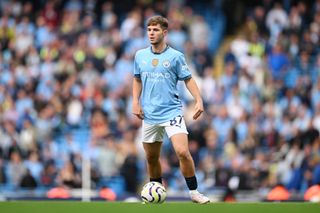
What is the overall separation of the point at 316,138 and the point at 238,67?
3865 millimetres

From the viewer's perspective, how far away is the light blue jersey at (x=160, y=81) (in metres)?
12.8

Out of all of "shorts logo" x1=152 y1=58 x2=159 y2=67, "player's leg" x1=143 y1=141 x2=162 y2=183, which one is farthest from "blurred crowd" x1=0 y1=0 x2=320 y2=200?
"shorts logo" x1=152 y1=58 x2=159 y2=67

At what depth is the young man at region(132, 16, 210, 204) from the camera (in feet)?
42.1

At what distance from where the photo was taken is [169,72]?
12828 mm

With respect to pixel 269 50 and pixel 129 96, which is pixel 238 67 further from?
pixel 129 96

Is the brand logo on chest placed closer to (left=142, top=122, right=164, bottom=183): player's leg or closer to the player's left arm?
the player's left arm

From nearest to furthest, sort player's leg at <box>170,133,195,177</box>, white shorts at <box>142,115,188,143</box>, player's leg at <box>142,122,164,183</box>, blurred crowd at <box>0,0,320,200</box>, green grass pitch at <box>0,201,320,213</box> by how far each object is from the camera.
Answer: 1. green grass pitch at <box>0,201,320,213</box>
2. player's leg at <box>170,133,195,177</box>
3. white shorts at <box>142,115,188,143</box>
4. player's leg at <box>142,122,164,183</box>
5. blurred crowd at <box>0,0,320,200</box>

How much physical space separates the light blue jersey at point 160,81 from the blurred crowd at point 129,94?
7.47 metres

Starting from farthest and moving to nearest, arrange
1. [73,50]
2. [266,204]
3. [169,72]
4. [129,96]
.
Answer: [73,50]
[129,96]
[169,72]
[266,204]

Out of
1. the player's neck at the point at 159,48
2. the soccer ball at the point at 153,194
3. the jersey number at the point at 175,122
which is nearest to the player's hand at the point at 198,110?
the jersey number at the point at 175,122

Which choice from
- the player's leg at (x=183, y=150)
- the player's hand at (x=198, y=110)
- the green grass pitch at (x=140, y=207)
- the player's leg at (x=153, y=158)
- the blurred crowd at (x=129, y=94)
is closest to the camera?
the green grass pitch at (x=140, y=207)

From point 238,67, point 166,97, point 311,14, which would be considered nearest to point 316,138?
point 238,67

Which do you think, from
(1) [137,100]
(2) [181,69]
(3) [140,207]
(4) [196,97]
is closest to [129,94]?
(1) [137,100]

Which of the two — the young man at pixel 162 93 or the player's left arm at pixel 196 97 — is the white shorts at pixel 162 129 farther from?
the player's left arm at pixel 196 97
